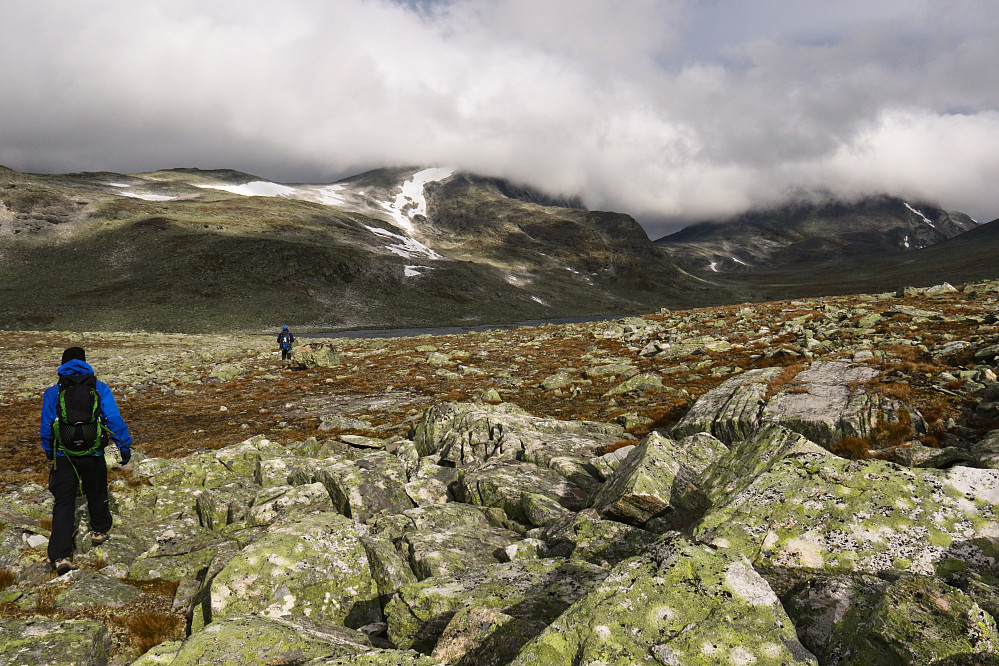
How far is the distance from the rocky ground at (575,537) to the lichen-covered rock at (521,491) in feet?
0.21

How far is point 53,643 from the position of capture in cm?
598

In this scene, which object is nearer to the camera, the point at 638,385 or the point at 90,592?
the point at 90,592

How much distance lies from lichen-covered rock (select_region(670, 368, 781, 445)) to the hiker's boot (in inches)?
596

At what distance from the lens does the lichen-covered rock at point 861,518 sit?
566 cm

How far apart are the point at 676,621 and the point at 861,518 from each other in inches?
141

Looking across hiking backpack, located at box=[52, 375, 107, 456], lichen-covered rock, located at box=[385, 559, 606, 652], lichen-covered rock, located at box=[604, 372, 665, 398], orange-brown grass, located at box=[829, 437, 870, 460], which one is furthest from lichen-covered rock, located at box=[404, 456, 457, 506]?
lichen-covered rock, located at box=[604, 372, 665, 398]

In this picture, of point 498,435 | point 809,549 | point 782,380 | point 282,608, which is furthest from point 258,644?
point 782,380

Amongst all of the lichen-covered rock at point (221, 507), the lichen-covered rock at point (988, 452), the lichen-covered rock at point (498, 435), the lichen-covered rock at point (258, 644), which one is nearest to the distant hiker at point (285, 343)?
the lichen-covered rock at point (498, 435)

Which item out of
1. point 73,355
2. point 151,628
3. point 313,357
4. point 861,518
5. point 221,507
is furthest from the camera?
point 313,357

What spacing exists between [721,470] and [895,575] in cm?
317

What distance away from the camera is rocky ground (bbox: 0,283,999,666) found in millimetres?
4516

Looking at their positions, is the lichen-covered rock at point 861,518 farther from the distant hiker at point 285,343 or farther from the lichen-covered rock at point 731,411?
the distant hiker at point 285,343

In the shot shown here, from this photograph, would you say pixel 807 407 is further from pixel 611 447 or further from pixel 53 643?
pixel 53 643

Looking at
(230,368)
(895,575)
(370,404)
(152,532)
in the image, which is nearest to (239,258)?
(230,368)
